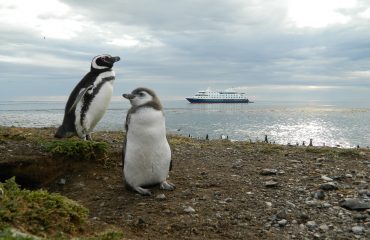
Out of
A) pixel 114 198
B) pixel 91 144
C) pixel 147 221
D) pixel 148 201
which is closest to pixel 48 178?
pixel 91 144

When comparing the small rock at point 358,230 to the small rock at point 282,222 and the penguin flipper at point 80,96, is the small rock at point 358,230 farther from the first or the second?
the penguin flipper at point 80,96

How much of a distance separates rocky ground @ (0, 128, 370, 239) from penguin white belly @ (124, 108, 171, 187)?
259 millimetres

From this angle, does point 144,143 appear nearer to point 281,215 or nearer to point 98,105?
point 281,215

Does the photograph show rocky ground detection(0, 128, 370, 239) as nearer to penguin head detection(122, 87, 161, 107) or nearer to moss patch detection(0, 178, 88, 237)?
moss patch detection(0, 178, 88, 237)

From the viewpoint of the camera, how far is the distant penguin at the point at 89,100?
30.4ft

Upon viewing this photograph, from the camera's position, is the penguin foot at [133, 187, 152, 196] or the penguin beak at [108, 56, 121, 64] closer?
the penguin foot at [133, 187, 152, 196]

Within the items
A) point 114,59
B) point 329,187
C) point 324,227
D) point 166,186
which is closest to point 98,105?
point 114,59

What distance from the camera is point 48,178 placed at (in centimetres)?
761

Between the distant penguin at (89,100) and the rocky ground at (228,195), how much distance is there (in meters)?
0.80

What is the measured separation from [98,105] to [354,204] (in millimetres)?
5709

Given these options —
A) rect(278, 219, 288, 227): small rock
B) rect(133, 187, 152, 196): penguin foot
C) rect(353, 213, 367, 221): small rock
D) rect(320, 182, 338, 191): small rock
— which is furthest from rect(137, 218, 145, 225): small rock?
rect(320, 182, 338, 191): small rock

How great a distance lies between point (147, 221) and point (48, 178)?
116 inches

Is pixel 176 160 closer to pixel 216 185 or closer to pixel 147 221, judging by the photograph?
pixel 216 185

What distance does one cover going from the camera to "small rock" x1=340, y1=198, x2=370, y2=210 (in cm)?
558
